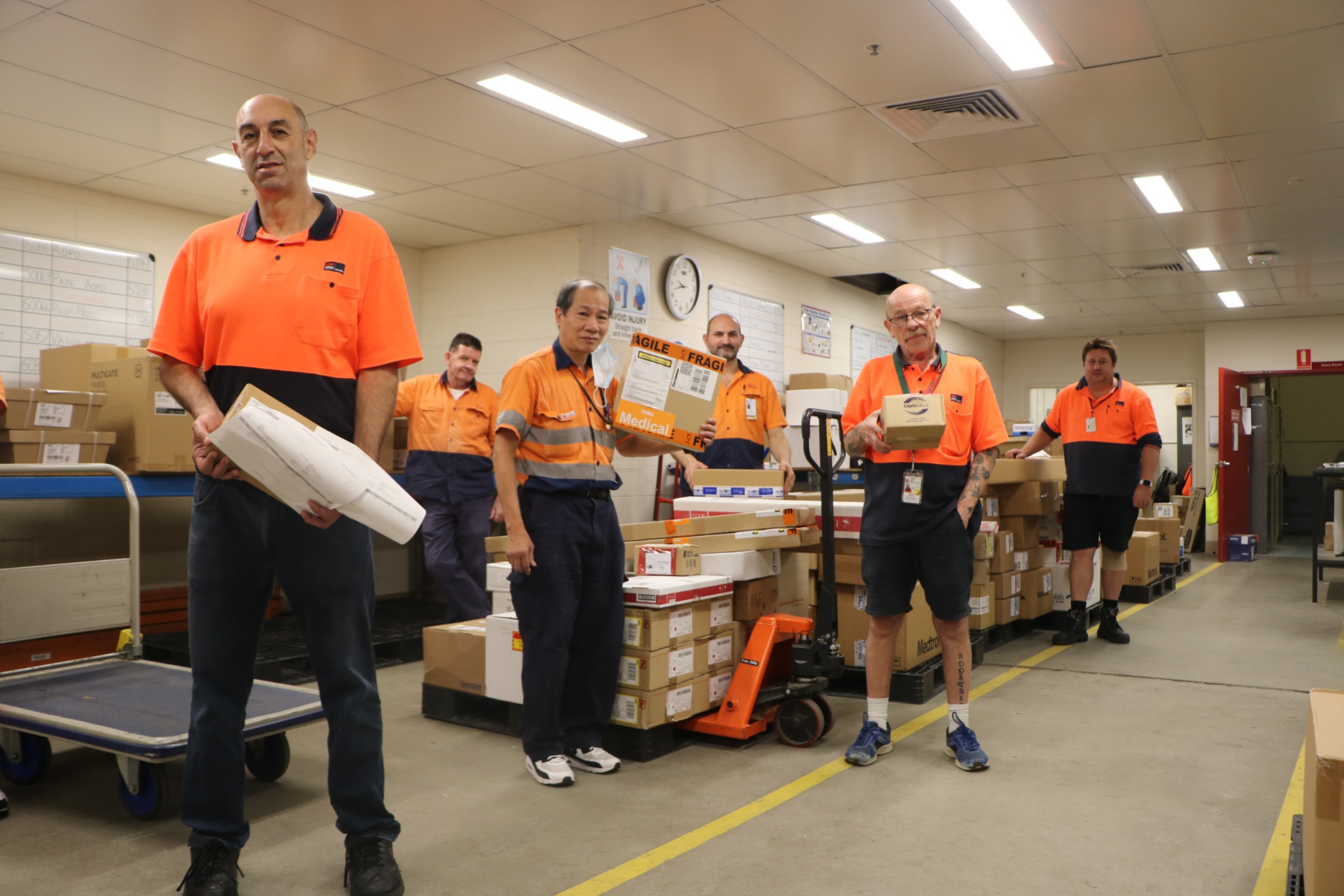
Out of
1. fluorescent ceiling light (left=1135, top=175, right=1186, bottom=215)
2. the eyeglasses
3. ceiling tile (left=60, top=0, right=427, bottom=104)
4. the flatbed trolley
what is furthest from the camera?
fluorescent ceiling light (left=1135, top=175, right=1186, bottom=215)

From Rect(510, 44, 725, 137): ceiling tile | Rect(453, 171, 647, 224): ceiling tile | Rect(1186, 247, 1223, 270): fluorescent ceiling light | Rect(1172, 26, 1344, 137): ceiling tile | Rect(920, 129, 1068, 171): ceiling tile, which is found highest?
Rect(1186, 247, 1223, 270): fluorescent ceiling light

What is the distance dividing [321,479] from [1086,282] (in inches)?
392

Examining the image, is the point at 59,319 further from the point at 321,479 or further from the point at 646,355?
the point at 321,479

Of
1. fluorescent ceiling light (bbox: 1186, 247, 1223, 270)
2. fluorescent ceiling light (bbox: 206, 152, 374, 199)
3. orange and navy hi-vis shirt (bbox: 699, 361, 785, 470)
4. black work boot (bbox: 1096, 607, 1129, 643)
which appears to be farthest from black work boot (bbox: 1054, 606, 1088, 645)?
fluorescent ceiling light (bbox: 206, 152, 374, 199)

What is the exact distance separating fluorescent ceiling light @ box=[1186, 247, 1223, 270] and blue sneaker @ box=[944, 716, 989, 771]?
688 cm

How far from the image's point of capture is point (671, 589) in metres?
3.31

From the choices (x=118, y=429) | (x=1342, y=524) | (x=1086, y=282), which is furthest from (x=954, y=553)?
(x=1086, y=282)

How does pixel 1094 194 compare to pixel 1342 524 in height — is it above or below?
above

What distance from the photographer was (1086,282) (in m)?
10.1

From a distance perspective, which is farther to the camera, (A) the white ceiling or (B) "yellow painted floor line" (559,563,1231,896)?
(A) the white ceiling

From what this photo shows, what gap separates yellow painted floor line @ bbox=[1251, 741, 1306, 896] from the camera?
2.24 m

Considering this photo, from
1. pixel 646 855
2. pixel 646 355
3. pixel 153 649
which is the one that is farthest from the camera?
pixel 153 649

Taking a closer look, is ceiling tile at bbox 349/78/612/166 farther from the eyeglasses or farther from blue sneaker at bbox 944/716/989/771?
blue sneaker at bbox 944/716/989/771

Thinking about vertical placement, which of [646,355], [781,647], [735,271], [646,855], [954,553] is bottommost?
[646,855]
